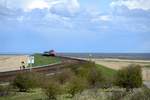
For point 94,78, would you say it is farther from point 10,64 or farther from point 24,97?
point 10,64

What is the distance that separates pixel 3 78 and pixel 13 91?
10.1 metres

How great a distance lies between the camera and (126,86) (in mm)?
41406

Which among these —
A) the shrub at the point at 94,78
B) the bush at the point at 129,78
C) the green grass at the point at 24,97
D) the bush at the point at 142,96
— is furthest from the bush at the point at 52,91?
the shrub at the point at 94,78

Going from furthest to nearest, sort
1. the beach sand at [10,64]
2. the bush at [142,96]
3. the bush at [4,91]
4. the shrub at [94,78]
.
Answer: the beach sand at [10,64]
the shrub at [94,78]
the bush at [4,91]
the bush at [142,96]

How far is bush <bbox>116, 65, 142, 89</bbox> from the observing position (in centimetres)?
4147

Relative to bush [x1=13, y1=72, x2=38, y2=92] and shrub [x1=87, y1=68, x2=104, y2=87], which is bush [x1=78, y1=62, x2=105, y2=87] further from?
bush [x1=13, y1=72, x2=38, y2=92]

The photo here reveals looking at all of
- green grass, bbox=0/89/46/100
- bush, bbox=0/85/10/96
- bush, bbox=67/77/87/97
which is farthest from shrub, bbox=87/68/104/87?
bush, bbox=0/85/10/96

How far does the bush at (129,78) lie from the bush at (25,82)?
764 cm

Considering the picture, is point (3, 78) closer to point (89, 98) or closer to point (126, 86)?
point (126, 86)

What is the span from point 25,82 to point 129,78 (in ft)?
30.6

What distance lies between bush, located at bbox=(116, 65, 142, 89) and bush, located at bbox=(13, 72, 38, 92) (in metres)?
7.64

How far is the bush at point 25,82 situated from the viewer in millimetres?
39750

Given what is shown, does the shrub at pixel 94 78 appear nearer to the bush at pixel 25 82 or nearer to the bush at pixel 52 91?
the bush at pixel 25 82

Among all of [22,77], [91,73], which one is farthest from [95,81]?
[22,77]
